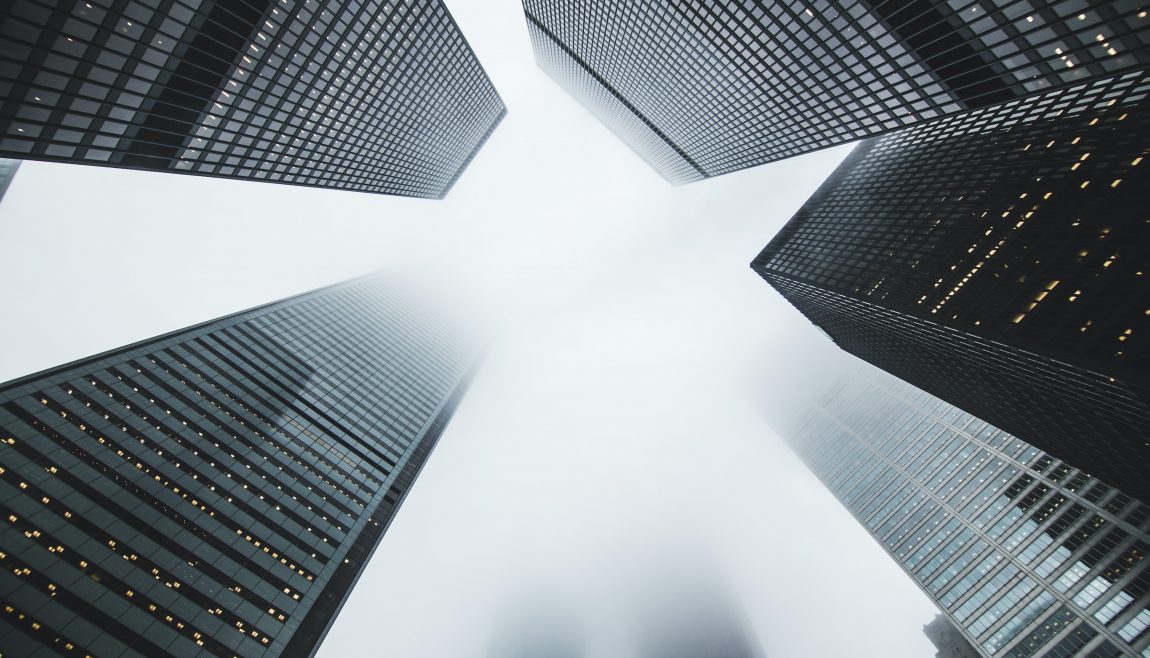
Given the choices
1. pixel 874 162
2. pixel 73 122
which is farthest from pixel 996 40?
pixel 73 122

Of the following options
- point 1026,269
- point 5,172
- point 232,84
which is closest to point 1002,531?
point 1026,269

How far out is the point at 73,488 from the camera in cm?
4659

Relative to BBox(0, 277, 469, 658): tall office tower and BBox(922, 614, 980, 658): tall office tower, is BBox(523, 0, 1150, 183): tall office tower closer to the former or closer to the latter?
BBox(0, 277, 469, 658): tall office tower

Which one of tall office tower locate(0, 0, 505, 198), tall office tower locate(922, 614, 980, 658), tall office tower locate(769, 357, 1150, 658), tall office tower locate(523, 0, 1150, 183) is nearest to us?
tall office tower locate(0, 0, 505, 198)

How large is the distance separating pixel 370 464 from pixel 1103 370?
3530 inches

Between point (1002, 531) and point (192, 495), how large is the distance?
139 meters

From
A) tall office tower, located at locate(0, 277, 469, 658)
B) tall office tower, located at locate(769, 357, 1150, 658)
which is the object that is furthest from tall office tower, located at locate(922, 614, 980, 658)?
tall office tower, located at locate(0, 277, 469, 658)

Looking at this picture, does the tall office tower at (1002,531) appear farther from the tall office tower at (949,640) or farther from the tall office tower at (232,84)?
the tall office tower at (232,84)

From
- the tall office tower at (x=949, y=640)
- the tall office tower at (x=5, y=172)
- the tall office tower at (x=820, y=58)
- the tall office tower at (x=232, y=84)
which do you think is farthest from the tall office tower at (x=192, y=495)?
the tall office tower at (x=949, y=640)

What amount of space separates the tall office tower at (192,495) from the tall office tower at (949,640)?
133761 mm

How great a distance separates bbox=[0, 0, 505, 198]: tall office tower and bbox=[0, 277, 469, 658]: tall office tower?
2837 cm

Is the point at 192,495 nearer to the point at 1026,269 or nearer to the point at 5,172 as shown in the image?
the point at 1026,269

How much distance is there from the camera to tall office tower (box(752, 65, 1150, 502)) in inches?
1721

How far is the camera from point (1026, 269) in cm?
5100
